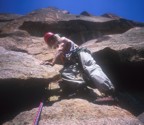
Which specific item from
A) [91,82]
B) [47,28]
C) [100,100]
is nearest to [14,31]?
[47,28]

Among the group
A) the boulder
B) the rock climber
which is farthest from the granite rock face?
the rock climber

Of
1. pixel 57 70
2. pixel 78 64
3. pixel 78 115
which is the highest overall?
pixel 78 64

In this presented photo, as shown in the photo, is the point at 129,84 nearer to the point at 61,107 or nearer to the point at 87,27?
the point at 61,107

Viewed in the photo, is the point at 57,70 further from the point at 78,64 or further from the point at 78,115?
the point at 78,115

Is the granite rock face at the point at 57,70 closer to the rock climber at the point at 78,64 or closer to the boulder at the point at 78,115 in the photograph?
the boulder at the point at 78,115

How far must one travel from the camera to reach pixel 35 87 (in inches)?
271

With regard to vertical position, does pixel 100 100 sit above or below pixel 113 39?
below

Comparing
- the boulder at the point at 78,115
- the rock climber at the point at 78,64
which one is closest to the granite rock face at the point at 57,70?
the boulder at the point at 78,115

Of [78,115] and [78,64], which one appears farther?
[78,64]

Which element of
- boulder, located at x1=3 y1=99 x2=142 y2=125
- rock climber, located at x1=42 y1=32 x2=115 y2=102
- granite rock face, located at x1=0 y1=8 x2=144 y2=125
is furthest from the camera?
rock climber, located at x1=42 y1=32 x2=115 y2=102

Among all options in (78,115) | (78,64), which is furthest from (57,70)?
(78,115)

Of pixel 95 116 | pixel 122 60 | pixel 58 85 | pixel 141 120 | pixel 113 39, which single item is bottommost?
pixel 141 120

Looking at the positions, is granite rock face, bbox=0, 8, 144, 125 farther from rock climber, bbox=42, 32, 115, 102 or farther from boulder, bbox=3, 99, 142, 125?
rock climber, bbox=42, 32, 115, 102

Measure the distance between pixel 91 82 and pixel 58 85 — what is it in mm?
1442
